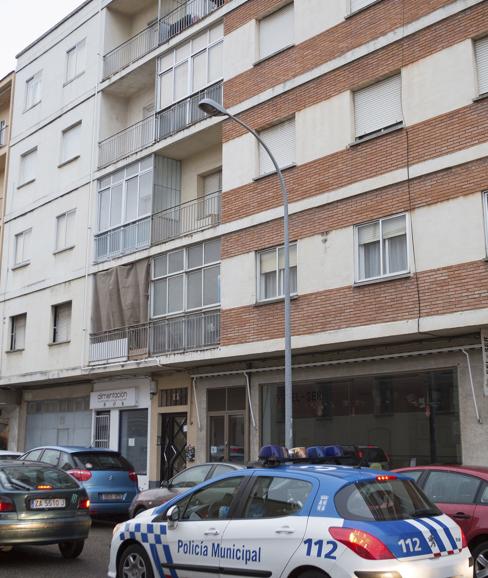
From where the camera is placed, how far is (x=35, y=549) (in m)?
12.0

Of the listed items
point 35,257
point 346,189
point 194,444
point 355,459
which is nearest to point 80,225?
point 35,257

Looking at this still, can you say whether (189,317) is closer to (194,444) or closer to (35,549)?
(194,444)

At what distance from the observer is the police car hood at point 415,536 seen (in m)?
6.27

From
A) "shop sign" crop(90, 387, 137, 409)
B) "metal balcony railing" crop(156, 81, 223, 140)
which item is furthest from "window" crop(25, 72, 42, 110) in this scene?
"shop sign" crop(90, 387, 137, 409)

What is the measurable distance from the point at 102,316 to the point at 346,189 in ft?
33.2

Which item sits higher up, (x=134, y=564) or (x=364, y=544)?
(x=364, y=544)

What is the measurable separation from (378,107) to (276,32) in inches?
169

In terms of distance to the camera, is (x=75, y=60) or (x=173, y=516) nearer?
(x=173, y=516)

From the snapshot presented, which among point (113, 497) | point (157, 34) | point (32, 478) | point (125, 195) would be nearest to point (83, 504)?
point (32, 478)

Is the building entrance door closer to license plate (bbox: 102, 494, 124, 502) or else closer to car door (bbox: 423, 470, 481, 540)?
license plate (bbox: 102, 494, 124, 502)

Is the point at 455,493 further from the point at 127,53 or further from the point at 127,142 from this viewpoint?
the point at 127,53

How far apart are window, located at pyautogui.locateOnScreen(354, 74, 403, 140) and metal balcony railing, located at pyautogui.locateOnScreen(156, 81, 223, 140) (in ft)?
16.4

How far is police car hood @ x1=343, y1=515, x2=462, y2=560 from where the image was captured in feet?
20.6

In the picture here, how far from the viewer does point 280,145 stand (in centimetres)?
1789
